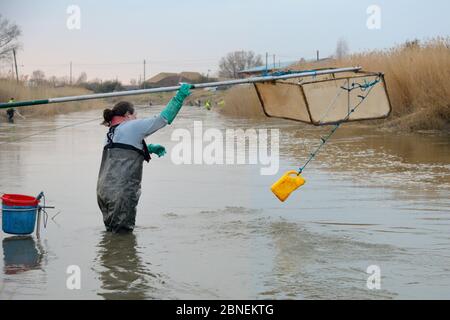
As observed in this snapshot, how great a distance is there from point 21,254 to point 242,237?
2.44 metres

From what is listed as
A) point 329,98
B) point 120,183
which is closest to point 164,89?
point 120,183

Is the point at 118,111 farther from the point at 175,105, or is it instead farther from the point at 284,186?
the point at 284,186

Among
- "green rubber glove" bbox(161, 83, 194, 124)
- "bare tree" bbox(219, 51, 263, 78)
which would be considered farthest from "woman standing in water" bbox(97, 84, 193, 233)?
"bare tree" bbox(219, 51, 263, 78)

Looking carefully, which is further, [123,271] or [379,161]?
[379,161]

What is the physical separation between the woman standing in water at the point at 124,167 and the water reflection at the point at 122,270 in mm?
240

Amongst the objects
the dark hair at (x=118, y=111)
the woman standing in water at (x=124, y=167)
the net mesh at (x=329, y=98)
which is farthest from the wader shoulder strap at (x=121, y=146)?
the net mesh at (x=329, y=98)

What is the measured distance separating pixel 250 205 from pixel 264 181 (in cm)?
256

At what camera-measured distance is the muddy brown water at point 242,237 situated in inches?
271

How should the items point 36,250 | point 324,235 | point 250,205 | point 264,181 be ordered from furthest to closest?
1. point 264,181
2. point 250,205
3. point 324,235
4. point 36,250

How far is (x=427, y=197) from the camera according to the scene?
11.5 metres

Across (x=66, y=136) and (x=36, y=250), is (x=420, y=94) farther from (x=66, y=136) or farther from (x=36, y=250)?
(x=36, y=250)

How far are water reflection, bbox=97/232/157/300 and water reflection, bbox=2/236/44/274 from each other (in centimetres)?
63

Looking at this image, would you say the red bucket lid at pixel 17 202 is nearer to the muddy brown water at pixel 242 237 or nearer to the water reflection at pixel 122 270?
the muddy brown water at pixel 242 237

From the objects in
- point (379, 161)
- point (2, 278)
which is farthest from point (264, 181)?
point (2, 278)
